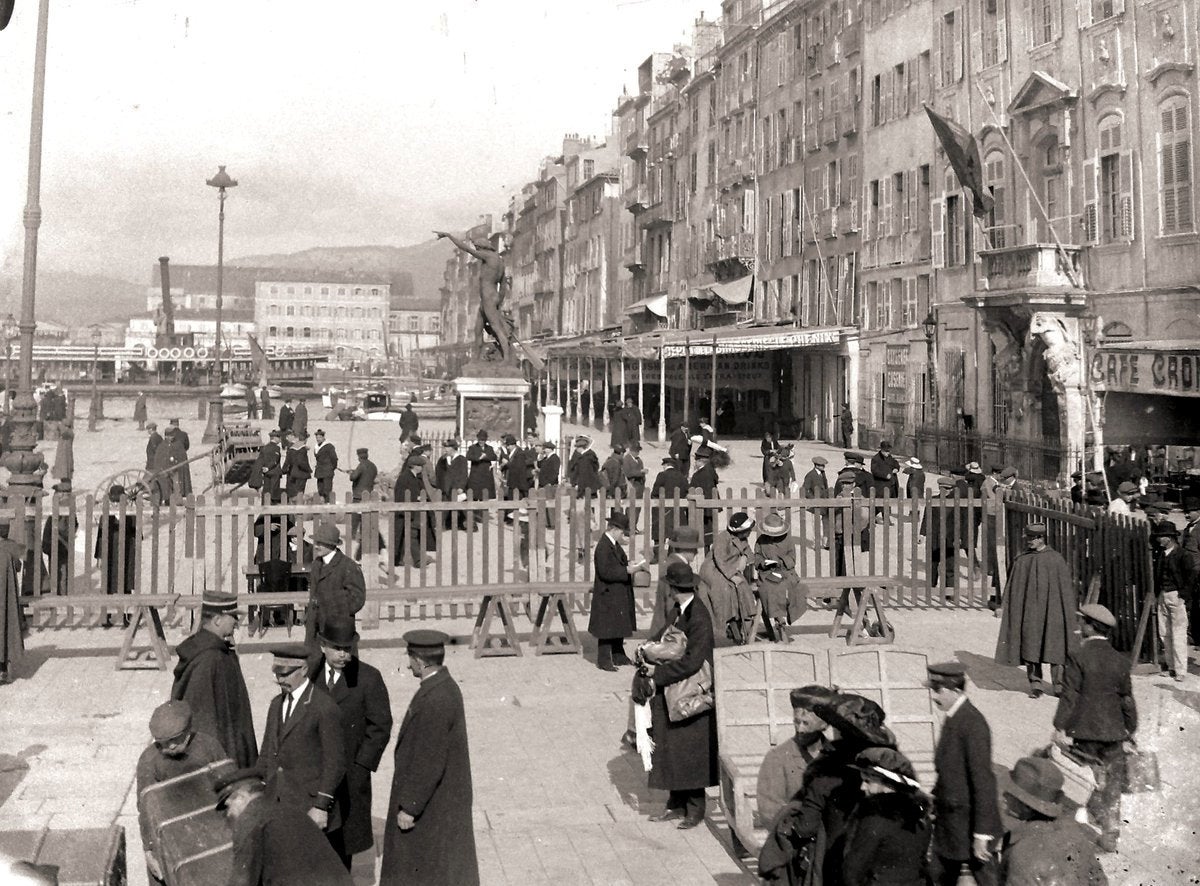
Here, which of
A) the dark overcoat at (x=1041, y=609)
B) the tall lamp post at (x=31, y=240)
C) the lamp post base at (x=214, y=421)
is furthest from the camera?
the lamp post base at (x=214, y=421)

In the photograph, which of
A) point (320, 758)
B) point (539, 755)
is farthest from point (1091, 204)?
point (320, 758)

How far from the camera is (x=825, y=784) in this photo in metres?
4.63

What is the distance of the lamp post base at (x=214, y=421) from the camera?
1495 inches

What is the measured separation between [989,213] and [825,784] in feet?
88.9

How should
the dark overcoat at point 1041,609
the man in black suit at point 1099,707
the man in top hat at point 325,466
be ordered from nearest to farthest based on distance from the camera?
the man in black suit at point 1099,707
the dark overcoat at point 1041,609
the man in top hat at point 325,466

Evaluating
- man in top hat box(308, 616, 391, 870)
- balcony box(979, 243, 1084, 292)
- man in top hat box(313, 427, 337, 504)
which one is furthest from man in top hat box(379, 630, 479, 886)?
balcony box(979, 243, 1084, 292)

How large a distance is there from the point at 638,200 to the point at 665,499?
174ft

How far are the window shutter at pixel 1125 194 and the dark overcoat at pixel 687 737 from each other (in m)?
20.4

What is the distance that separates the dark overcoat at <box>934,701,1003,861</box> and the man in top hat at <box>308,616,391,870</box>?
8.66 ft

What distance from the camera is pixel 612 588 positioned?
1023 cm

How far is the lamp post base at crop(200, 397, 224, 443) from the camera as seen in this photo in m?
38.0

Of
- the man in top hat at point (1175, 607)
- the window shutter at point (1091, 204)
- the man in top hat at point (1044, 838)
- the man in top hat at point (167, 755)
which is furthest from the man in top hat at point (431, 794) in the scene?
the window shutter at point (1091, 204)

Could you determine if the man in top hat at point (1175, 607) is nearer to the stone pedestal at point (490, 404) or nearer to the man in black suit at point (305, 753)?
the man in black suit at point (305, 753)

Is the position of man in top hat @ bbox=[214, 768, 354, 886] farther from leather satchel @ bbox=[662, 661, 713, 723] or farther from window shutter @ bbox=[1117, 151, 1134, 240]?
window shutter @ bbox=[1117, 151, 1134, 240]
